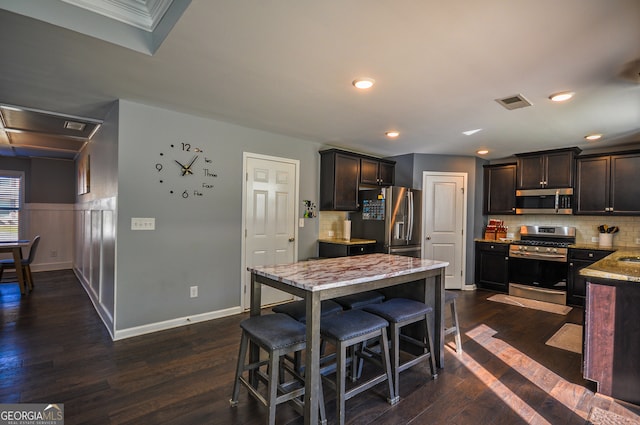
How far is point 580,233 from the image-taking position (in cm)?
508

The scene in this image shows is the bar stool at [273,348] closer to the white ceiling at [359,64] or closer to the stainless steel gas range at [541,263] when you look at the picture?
the white ceiling at [359,64]

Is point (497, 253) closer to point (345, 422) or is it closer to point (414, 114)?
point (414, 114)

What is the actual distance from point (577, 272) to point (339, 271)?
4247 millimetres

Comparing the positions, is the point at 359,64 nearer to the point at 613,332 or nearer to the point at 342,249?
the point at 613,332

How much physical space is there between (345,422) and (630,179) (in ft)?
17.1

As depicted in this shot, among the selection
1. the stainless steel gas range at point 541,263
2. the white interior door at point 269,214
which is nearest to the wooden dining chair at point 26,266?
the white interior door at point 269,214

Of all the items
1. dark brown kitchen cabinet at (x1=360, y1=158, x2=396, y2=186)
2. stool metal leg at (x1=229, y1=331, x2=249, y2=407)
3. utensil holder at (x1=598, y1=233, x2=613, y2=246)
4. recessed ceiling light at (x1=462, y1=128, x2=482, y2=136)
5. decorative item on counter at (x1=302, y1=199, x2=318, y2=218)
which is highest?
recessed ceiling light at (x1=462, y1=128, x2=482, y2=136)

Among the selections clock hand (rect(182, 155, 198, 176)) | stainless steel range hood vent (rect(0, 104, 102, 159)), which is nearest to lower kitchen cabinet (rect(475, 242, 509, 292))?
clock hand (rect(182, 155, 198, 176))

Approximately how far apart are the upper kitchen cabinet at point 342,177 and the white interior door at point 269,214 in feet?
1.68

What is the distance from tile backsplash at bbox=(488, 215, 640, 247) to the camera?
4.69m

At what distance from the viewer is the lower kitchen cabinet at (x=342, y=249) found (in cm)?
466

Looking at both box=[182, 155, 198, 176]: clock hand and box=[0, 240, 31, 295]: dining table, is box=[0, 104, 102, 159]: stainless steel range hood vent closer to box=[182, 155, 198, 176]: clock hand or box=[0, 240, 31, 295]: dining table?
box=[182, 155, 198, 176]: clock hand

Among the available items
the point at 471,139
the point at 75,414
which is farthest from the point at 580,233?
the point at 75,414

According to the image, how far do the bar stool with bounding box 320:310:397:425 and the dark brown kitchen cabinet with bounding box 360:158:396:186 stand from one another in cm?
328
